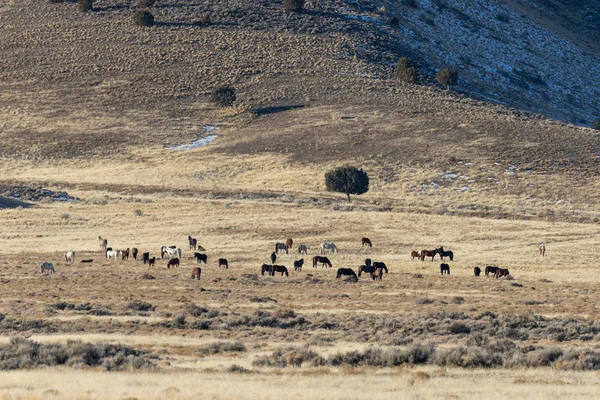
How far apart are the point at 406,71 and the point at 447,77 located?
5.19 meters

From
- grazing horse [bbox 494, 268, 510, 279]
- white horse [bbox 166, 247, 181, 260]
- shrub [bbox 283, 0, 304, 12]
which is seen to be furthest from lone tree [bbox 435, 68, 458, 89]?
grazing horse [bbox 494, 268, 510, 279]

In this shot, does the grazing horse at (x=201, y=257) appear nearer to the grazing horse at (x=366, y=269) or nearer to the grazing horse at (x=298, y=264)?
the grazing horse at (x=298, y=264)

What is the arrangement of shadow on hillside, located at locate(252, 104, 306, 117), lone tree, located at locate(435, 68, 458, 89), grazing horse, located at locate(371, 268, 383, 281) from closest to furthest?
grazing horse, located at locate(371, 268, 383, 281) → shadow on hillside, located at locate(252, 104, 306, 117) → lone tree, located at locate(435, 68, 458, 89)

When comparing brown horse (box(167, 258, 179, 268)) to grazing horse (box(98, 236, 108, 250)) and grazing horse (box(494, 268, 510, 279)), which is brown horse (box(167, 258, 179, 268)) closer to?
grazing horse (box(98, 236, 108, 250))

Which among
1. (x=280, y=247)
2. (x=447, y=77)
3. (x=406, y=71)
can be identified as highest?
(x=406, y=71)

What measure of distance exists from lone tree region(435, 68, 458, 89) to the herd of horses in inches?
2491

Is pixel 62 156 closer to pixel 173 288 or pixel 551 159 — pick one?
pixel 551 159

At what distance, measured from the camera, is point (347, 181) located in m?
77.0

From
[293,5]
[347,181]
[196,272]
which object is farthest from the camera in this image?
[293,5]

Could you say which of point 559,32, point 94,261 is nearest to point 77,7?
point 559,32

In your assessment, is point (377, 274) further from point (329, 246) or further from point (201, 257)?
point (329, 246)

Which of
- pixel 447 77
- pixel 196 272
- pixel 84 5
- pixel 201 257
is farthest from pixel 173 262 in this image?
pixel 84 5

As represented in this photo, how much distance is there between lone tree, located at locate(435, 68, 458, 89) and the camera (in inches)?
4459

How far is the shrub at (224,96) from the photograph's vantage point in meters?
107
